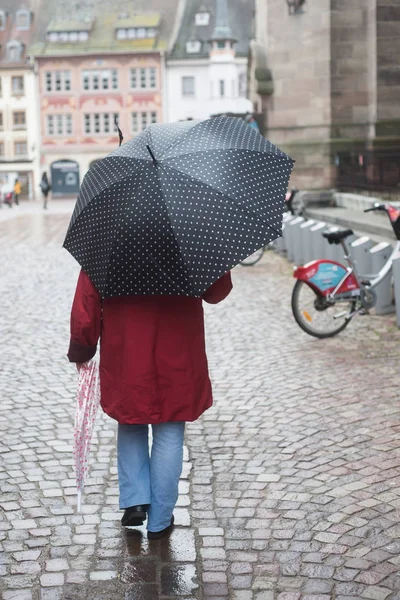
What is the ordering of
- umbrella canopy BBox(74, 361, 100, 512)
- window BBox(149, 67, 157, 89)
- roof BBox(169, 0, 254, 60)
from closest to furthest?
umbrella canopy BBox(74, 361, 100, 512)
window BBox(149, 67, 157, 89)
roof BBox(169, 0, 254, 60)

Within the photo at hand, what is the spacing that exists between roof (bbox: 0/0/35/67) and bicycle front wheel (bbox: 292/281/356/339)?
223 ft

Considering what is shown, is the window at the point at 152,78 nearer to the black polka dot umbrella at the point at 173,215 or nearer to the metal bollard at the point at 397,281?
the metal bollard at the point at 397,281

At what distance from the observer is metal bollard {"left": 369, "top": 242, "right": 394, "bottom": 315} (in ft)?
33.4

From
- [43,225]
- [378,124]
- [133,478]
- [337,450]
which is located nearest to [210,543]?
[133,478]

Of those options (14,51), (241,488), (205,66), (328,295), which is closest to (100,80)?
(14,51)

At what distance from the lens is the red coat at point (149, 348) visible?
4176 mm

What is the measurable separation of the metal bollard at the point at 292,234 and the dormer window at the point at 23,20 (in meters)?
64.1

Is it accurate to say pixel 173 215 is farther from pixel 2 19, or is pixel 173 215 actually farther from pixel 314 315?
pixel 2 19

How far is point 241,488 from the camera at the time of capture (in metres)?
5.13

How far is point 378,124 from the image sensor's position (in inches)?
849

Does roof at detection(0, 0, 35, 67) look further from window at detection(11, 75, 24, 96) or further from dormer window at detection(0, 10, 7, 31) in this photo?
window at detection(11, 75, 24, 96)

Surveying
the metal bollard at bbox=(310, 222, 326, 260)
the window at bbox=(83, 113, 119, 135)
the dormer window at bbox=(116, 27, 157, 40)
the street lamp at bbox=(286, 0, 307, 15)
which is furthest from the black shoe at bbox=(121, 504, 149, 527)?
the dormer window at bbox=(116, 27, 157, 40)

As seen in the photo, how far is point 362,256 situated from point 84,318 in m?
7.29

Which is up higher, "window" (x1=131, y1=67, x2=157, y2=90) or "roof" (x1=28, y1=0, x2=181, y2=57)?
"roof" (x1=28, y1=0, x2=181, y2=57)
